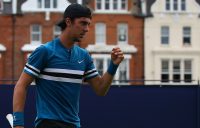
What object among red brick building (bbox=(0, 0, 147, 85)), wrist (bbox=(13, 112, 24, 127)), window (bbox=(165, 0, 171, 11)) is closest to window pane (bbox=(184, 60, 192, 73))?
red brick building (bbox=(0, 0, 147, 85))

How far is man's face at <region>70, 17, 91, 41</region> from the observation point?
4492 mm

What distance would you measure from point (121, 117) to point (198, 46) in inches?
1215

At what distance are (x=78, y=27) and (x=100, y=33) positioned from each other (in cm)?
3918

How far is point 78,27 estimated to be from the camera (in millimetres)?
4496

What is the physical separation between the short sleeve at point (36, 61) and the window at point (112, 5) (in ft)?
129

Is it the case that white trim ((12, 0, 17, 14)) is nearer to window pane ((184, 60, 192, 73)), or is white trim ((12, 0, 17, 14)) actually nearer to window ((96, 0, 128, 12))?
window ((96, 0, 128, 12))

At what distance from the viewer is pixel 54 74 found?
4508 millimetres

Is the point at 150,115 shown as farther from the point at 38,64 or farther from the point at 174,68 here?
the point at 174,68

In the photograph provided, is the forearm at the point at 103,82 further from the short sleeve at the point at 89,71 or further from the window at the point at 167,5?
the window at the point at 167,5

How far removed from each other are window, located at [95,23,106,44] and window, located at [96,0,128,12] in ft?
3.95


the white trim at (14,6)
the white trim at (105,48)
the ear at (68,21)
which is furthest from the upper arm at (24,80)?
the white trim at (14,6)

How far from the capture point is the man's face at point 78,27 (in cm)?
449

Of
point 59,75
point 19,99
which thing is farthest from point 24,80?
point 59,75

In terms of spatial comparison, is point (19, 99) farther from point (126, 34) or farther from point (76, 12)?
point (126, 34)
